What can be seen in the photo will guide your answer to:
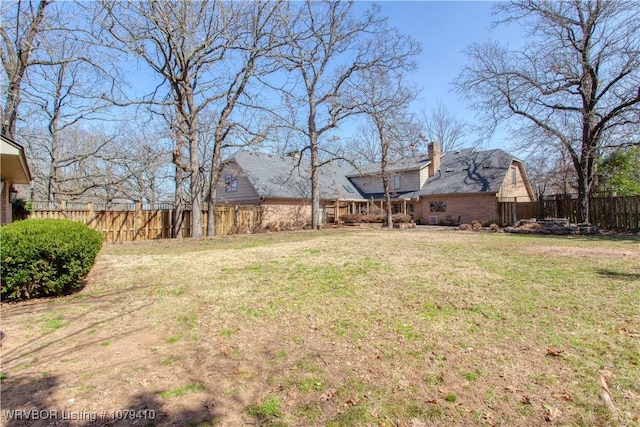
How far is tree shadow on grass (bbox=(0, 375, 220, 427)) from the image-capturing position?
2.31 metres

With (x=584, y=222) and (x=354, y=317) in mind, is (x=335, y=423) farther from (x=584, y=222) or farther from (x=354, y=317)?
(x=584, y=222)

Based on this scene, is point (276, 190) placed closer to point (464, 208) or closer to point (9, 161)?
point (464, 208)

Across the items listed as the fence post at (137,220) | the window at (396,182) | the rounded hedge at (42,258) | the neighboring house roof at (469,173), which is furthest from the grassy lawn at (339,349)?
the window at (396,182)

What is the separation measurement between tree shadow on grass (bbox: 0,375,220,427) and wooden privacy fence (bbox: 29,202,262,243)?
1277 centimetres

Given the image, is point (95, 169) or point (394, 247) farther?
point (95, 169)

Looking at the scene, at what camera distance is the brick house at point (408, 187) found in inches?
957

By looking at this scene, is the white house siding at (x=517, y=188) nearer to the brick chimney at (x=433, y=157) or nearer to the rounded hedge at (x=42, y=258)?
the brick chimney at (x=433, y=157)

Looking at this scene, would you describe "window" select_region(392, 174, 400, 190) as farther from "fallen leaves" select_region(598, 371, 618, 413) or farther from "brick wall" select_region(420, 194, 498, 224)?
"fallen leaves" select_region(598, 371, 618, 413)

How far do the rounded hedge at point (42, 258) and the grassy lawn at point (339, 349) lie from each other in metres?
0.28

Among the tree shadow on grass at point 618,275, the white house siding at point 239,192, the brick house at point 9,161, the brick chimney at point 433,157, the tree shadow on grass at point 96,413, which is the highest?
the brick chimney at point 433,157

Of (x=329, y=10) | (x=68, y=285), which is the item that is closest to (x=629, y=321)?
(x=68, y=285)

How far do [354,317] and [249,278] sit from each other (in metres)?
2.84

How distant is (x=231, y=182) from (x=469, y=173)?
19317 millimetres

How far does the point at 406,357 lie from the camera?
127 inches
